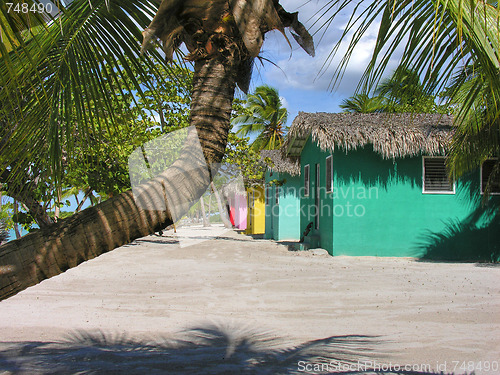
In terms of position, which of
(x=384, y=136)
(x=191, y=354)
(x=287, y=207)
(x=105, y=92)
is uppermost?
(x=384, y=136)

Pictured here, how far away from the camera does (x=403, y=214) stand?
12.2 meters

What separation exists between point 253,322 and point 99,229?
3.71 metres

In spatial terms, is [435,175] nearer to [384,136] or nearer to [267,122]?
[384,136]

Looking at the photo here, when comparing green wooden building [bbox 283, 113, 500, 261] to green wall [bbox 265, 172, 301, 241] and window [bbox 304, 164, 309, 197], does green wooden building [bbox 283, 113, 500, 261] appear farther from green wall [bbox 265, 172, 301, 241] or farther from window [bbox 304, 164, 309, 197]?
green wall [bbox 265, 172, 301, 241]

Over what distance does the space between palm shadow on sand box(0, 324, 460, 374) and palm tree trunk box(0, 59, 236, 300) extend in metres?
2.10

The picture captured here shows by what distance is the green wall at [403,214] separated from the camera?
12109 millimetres

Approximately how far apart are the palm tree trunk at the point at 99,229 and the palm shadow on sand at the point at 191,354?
6.90 feet

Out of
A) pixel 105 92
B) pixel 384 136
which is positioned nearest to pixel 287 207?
pixel 384 136

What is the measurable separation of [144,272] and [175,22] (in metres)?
7.59

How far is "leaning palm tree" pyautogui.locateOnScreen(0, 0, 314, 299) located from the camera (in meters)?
1.83

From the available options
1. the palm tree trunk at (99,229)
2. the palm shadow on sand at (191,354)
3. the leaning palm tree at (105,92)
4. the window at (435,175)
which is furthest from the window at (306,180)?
the palm tree trunk at (99,229)

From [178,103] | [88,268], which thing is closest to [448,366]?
[88,268]

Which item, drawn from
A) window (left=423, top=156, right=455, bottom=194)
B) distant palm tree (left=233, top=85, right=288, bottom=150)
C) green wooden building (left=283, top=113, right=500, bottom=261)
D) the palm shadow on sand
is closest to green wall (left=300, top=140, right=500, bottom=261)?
green wooden building (left=283, top=113, right=500, bottom=261)

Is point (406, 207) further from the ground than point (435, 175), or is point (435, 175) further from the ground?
point (435, 175)
